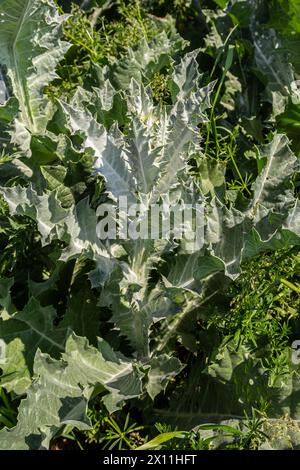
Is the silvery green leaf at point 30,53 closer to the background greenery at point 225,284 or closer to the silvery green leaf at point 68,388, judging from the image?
the background greenery at point 225,284

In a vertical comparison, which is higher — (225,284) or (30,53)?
(30,53)

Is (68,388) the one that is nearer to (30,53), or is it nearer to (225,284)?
(225,284)

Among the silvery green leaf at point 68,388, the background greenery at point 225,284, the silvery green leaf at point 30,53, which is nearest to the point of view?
the silvery green leaf at point 68,388

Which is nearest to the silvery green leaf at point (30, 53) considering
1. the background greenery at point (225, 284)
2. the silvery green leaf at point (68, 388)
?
the background greenery at point (225, 284)

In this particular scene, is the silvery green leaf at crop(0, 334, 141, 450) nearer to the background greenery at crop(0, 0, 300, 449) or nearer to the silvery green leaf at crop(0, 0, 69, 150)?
the background greenery at crop(0, 0, 300, 449)

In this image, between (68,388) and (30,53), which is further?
(30,53)

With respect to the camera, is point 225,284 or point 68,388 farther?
point 225,284

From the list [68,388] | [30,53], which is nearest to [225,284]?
[68,388]

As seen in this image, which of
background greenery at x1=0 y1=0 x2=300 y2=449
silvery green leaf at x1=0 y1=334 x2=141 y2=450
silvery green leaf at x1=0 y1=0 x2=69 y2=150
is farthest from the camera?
silvery green leaf at x1=0 y1=0 x2=69 y2=150

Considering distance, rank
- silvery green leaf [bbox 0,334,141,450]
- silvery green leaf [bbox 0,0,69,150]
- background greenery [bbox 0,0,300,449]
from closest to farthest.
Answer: silvery green leaf [bbox 0,334,141,450]
background greenery [bbox 0,0,300,449]
silvery green leaf [bbox 0,0,69,150]

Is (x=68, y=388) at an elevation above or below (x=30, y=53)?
below

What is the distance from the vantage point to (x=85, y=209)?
1826 millimetres

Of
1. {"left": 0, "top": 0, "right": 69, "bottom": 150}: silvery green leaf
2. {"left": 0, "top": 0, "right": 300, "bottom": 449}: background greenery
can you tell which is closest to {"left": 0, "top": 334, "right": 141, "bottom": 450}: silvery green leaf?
{"left": 0, "top": 0, "right": 300, "bottom": 449}: background greenery
